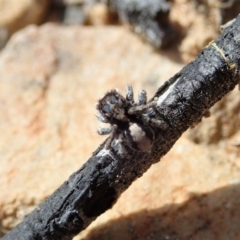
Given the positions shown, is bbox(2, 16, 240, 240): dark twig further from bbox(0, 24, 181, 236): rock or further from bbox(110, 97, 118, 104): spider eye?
bbox(0, 24, 181, 236): rock

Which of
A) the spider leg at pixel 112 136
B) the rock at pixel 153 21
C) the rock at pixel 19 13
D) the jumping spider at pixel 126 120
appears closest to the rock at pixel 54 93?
the rock at pixel 153 21

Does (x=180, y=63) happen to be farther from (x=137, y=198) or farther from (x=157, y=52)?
(x=137, y=198)

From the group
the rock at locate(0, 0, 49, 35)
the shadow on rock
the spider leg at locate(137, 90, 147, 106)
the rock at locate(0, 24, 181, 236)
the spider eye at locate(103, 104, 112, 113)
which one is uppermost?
the rock at locate(0, 0, 49, 35)

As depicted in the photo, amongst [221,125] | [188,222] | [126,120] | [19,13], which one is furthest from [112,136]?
[19,13]

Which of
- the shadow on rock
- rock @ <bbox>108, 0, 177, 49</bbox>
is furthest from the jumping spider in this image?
rock @ <bbox>108, 0, 177, 49</bbox>

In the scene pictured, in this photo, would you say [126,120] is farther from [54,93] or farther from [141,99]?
[54,93]

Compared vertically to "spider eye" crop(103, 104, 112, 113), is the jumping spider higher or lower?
lower
